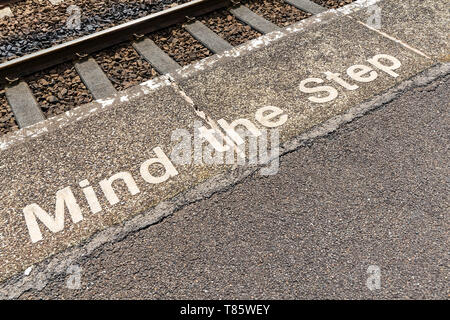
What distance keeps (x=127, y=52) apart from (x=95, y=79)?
0.67 meters

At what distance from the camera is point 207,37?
568 centimetres

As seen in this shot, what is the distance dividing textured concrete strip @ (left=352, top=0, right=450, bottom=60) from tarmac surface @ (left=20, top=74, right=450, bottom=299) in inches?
69.5

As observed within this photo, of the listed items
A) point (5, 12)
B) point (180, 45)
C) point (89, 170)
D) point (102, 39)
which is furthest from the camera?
point (5, 12)

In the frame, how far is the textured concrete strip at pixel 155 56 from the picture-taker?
17.0 ft

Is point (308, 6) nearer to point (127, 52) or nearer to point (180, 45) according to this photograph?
point (180, 45)

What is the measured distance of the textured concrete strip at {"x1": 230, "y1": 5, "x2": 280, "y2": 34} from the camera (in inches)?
229

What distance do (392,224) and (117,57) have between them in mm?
3717

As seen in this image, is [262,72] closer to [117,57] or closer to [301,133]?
[301,133]

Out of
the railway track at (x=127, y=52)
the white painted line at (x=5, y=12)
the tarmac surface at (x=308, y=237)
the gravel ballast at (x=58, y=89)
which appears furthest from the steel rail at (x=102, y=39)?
the tarmac surface at (x=308, y=237)

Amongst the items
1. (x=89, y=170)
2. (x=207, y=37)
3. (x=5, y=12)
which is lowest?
(x=89, y=170)

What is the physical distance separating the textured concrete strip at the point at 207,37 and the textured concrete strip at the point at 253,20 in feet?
1.74

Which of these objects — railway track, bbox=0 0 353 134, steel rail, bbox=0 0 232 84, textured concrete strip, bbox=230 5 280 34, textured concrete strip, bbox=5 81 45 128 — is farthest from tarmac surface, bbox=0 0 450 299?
steel rail, bbox=0 0 232 84

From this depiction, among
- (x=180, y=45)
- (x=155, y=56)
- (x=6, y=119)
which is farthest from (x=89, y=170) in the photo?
(x=180, y=45)

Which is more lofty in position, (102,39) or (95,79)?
(102,39)
